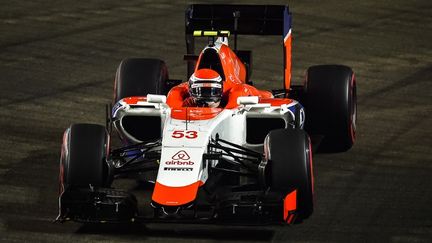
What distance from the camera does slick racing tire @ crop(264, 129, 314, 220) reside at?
17.5 metres

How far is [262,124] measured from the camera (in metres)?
19.2

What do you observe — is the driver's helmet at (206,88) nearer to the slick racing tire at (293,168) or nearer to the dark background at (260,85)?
the slick racing tire at (293,168)

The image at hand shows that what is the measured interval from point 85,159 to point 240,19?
15.8 ft

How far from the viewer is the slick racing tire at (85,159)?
17.7 meters

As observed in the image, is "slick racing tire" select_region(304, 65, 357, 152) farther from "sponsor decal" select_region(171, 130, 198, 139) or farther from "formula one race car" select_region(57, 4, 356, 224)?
"sponsor decal" select_region(171, 130, 198, 139)

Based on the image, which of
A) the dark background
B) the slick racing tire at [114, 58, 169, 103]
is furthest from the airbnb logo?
the slick racing tire at [114, 58, 169, 103]

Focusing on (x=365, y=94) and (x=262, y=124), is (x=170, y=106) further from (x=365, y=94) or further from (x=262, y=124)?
(x=365, y=94)

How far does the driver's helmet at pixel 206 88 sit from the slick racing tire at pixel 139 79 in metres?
2.04

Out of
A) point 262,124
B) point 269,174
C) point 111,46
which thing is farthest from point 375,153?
point 111,46

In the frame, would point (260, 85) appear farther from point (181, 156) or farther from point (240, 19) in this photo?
point (181, 156)

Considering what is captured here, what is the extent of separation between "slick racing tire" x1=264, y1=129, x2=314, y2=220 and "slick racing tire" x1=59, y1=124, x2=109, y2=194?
71.8 inches

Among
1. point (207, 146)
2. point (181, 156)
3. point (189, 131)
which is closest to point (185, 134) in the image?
point (189, 131)

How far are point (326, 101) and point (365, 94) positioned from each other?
4.17m

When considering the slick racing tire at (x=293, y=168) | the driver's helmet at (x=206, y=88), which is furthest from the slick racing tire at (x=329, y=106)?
the slick racing tire at (x=293, y=168)
